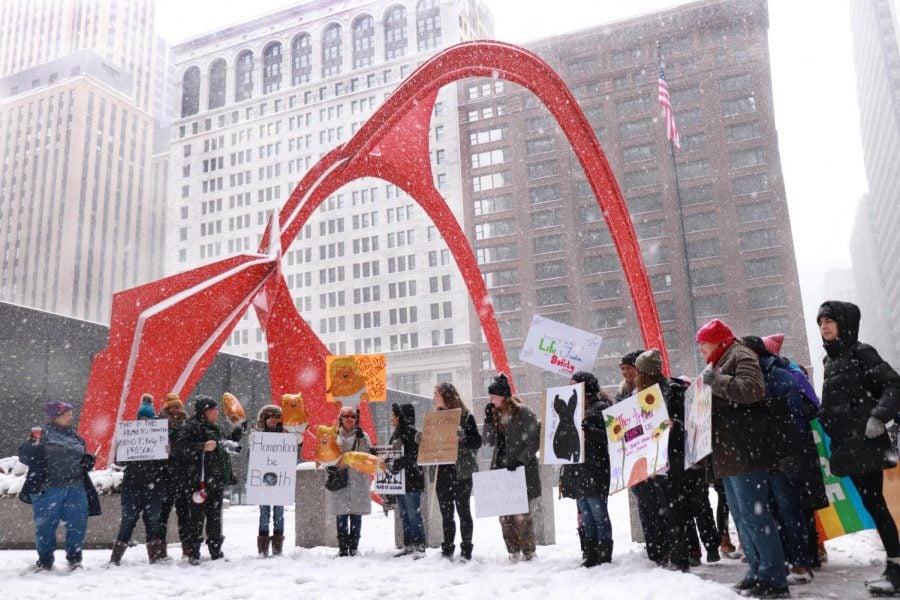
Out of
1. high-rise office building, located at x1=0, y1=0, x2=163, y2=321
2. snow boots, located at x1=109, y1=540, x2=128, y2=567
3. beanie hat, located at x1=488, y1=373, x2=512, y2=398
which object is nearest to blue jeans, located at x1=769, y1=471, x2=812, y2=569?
beanie hat, located at x1=488, y1=373, x2=512, y2=398

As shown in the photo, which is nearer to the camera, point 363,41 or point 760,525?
point 760,525

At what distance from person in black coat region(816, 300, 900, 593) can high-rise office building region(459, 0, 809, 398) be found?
5573 cm

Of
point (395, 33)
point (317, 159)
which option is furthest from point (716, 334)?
point (395, 33)

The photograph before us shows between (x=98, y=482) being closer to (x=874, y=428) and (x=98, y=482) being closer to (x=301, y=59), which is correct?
(x=874, y=428)

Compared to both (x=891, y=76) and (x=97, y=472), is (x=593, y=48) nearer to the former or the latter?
(x=891, y=76)

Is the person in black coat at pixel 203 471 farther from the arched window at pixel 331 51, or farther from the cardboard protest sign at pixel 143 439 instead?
the arched window at pixel 331 51

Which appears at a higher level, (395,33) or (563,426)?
(395,33)

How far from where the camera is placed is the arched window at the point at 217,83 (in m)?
94.7

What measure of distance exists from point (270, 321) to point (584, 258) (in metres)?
54.6

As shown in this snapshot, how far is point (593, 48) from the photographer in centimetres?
6888

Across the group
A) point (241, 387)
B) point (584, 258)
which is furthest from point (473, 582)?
point (584, 258)

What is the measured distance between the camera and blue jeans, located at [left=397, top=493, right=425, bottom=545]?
26.7ft

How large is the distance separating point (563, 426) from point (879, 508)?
2.82 meters

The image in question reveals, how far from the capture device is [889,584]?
489cm
